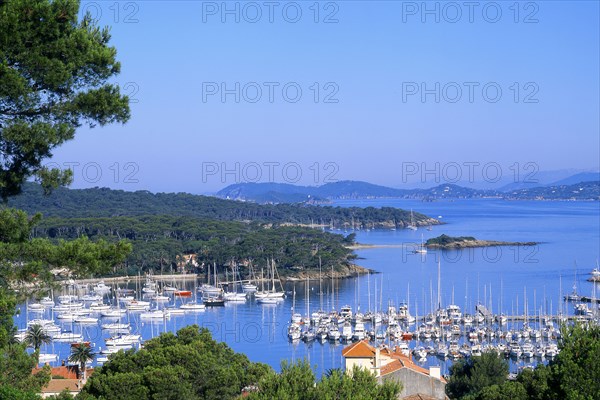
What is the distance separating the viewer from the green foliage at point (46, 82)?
546 cm

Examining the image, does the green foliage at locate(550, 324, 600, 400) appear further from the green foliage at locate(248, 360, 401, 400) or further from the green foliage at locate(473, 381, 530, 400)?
the green foliage at locate(248, 360, 401, 400)

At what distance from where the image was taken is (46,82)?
5.66 metres

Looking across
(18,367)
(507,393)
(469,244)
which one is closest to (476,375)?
(507,393)

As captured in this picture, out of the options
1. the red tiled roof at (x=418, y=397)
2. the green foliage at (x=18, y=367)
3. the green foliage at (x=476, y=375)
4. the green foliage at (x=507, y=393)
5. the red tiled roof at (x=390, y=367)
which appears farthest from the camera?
the green foliage at (x=476, y=375)

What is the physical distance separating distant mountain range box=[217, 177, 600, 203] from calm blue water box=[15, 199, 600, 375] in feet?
275

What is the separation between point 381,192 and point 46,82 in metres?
167

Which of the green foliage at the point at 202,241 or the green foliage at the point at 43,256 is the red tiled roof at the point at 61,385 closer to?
the green foliage at the point at 43,256

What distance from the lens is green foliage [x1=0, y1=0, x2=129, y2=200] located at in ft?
17.9

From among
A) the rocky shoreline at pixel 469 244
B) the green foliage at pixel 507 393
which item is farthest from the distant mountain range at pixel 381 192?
the green foliage at pixel 507 393

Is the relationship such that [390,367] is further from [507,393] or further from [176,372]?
[507,393]

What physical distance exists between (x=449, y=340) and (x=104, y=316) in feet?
38.4

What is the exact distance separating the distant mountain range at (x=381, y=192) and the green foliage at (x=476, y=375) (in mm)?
123703

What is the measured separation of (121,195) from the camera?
7994 centimetres

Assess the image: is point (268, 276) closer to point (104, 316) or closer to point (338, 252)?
point (338, 252)
